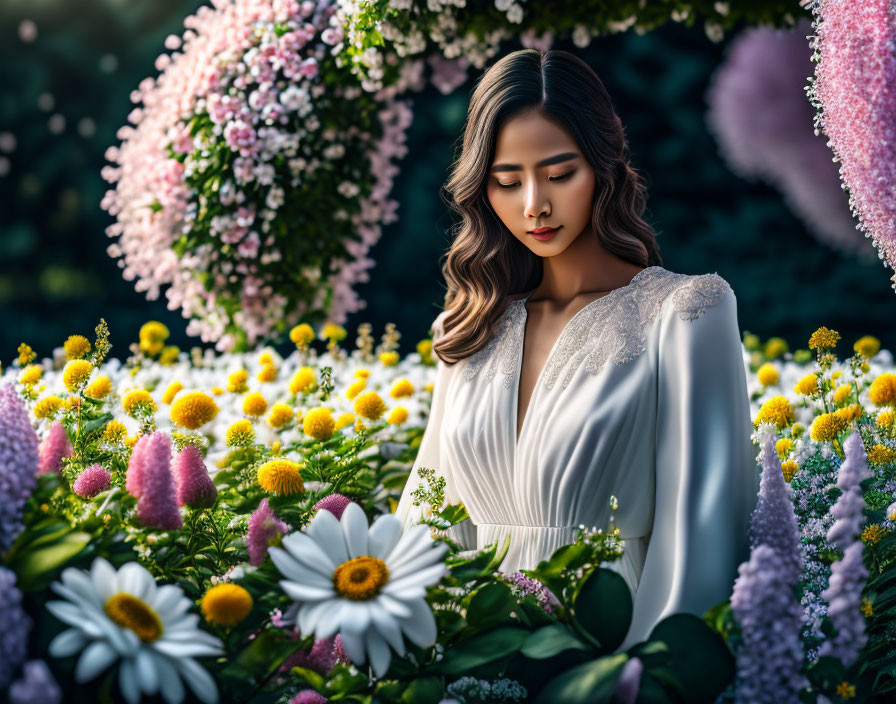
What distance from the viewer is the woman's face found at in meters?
1.97

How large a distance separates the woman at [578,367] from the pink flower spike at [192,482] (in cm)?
59

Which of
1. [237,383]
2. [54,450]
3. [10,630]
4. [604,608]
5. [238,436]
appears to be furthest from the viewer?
[237,383]

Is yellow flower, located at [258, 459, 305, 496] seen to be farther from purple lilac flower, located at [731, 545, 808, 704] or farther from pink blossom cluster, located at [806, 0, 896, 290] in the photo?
pink blossom cluster, located at [806, 0, 896, 290]

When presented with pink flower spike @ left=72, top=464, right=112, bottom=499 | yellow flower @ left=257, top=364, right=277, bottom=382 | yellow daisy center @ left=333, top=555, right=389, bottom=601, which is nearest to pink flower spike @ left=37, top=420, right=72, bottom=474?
pink flower spike @ left=72, top=464, right=112, bottom=499

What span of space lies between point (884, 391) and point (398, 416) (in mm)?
1353

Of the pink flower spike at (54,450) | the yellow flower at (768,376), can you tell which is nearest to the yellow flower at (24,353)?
the pink flower spike at (54,450)

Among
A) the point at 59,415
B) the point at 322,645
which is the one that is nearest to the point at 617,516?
the point at 322,645

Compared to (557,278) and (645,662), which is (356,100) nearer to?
(557,278)

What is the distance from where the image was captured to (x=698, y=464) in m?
1.74

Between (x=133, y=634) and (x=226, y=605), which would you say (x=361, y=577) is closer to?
(x=226, y=605)

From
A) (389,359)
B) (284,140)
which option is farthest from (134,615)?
(284,140)

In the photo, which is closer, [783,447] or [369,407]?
[783,447]

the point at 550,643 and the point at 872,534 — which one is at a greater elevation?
the point at 872,534

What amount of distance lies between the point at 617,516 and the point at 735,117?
140 inches
